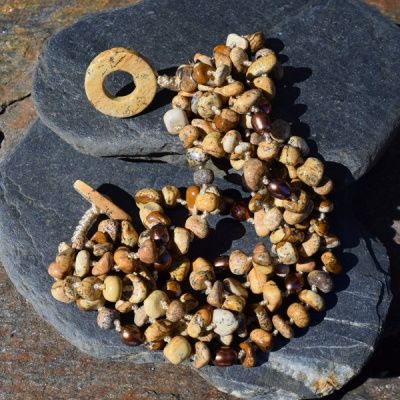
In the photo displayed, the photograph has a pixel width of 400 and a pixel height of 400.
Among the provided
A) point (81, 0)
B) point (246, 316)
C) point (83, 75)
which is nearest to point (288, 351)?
point (246, 316)

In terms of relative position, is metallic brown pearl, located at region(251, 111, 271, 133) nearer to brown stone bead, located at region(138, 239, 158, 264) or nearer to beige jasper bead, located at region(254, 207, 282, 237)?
beige jasper bead, located at region(254, 207, 282, 237)

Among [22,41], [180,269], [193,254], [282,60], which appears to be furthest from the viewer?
[22,41]

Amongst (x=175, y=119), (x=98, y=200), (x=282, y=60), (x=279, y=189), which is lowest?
(x=98, y=200)

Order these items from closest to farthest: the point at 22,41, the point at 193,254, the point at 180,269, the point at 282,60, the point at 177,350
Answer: the point at 177,350
the point at 180,269
the point at 193,254
the point at 282,60
the point at 22,41

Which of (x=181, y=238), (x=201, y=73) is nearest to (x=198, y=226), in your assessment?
(x=181, y=238)

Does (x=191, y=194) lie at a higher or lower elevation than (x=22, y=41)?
lower

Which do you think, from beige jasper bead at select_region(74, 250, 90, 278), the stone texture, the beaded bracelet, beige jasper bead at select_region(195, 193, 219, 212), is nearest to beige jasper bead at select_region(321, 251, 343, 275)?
the beaded bracelet

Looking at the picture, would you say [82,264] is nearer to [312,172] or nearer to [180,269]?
[180,269]
